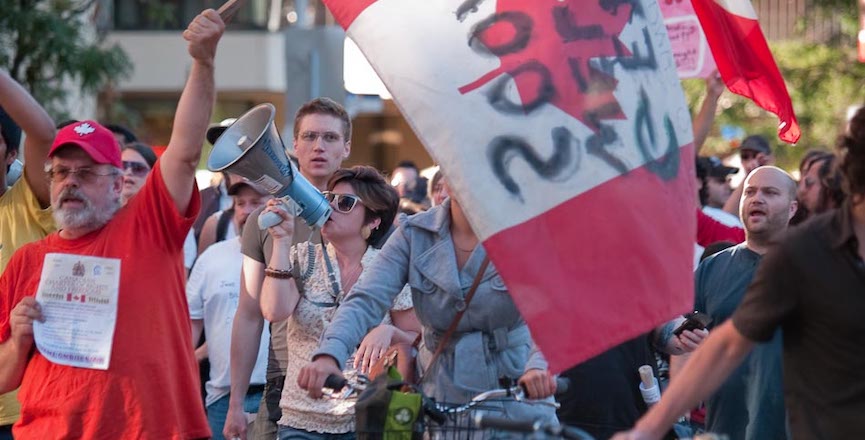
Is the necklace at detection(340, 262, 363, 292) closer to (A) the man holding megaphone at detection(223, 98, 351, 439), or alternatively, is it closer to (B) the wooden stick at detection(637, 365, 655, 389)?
(A) the man holding megaphone at detection(223, 98, 351, 439)

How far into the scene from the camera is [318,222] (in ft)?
21.9

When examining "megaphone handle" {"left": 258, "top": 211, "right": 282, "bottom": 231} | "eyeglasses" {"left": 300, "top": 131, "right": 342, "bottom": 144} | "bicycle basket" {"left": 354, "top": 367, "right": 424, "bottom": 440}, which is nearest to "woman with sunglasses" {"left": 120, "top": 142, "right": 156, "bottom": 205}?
"eyeglasses" {"left": 300, "top": 131, "right": 342, "bottom": 144}

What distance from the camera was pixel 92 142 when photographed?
591 centimetres

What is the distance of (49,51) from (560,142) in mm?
9402

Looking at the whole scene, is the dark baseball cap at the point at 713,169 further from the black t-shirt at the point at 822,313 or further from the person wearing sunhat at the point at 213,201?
the black t-shirt at the point at 822,313

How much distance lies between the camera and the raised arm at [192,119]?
5.69 metres

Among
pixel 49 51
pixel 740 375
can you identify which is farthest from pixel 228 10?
pixel 49 51

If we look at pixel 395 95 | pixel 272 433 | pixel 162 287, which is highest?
pixel 395 95

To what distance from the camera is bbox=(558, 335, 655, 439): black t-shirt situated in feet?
24.9

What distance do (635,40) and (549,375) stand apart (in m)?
1.14

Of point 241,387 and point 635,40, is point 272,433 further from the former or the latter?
point 635,40

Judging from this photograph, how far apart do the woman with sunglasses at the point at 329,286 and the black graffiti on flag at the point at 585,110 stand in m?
1.69

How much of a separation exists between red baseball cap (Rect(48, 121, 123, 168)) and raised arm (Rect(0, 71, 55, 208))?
2.71 feet

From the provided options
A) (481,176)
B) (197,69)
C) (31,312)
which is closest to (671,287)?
(481,176)
